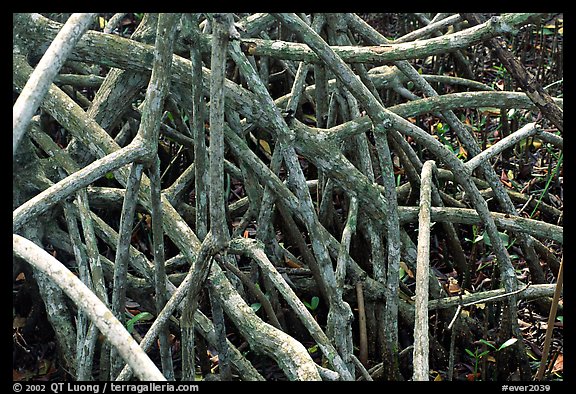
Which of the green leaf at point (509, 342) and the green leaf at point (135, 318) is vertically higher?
the green leaf at point (135, 318)

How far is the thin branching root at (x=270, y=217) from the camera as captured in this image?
67.6 inches

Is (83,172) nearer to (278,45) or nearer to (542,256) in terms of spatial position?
(278,45)

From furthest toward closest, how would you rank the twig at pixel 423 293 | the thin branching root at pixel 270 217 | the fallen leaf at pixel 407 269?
the fallen leaf at pixel 407 269, the thin branching root at pixel 270 217, the twig at pixel 423 293

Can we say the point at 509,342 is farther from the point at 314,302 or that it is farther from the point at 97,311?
the point at 97,311

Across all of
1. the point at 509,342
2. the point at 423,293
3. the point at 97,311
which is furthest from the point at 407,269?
the point at 97,311

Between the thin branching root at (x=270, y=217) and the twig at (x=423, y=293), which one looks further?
the thin branching root at (x=270, y=217)

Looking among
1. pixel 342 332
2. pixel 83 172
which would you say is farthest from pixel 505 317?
pixel 83 172

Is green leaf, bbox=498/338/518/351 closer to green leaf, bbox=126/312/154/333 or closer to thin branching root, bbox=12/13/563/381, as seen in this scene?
thin branching root, bbox=12/13/563/381

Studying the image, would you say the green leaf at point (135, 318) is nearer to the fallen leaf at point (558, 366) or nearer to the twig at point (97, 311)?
the twig at point (97, 311)

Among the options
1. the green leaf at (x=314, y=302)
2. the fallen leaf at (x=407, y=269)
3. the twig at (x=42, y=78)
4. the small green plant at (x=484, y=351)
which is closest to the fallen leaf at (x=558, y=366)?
the small green plant at (x=484, y=351)

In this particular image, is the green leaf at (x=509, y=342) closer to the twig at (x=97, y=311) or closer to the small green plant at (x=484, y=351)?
the small green plant at (x=484, y=351)

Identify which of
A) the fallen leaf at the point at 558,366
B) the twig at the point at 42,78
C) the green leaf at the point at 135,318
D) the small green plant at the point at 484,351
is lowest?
the fallen leaf at the point at 558,366

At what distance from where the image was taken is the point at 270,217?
7.50ft

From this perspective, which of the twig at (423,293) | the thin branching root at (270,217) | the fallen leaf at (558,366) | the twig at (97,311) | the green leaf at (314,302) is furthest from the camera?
the green leaf at (314,302)
